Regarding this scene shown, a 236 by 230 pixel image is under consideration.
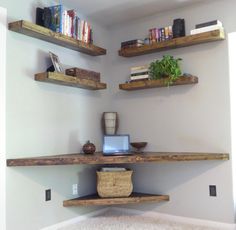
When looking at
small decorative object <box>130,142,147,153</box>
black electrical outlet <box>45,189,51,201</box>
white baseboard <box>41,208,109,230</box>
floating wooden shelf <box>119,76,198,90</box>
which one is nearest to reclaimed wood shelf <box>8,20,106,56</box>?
floating wooden shelf <box>119,76,198,90</box>

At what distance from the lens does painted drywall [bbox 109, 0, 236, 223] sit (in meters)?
3.02

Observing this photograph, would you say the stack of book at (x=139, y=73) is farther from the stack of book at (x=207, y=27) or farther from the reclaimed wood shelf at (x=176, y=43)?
the stack of book at (x=207, y=27)

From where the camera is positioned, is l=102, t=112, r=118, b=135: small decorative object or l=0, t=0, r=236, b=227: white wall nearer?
l=0, t=0, r=236, b=227: white wall

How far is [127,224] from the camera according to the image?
10.2ft

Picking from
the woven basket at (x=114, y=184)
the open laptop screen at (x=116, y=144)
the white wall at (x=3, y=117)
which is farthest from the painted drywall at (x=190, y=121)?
the white wall at (x=3, y=117)

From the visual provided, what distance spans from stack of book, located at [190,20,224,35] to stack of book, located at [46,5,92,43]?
112cm

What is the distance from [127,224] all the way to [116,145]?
83 centimetres

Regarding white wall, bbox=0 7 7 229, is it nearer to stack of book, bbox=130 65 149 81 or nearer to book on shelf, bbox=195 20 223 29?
stack of book, bbox=130 65 149 81

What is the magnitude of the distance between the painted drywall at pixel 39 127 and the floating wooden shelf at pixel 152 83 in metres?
0.49

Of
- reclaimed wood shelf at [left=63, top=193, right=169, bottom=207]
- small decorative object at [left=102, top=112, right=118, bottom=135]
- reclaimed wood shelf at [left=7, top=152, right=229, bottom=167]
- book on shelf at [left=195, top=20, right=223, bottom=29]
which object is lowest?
reclaimed wood shelf at [left=63, top=193, right=169, bottom=207]

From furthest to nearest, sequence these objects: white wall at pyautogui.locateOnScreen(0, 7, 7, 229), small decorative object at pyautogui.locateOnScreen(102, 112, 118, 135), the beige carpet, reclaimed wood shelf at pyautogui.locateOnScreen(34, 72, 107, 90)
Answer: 1. small decorative object at pyautogui.locateOnScreen(102, 112, 118, 135)
2. the beige carpet
3. reclaimed wood shelf at pyautogui.locateOnScreen(34, 72, 107, 90)
4. white wall at pyautogui.locateOnScreen(0, 7, 7, 229)

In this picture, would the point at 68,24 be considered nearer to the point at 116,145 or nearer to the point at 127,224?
the point at 116,145

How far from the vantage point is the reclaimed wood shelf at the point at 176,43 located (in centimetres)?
294

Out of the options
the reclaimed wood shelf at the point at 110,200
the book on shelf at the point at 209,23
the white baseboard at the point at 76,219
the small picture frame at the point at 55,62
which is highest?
the book on shelf at the point at 209,23
